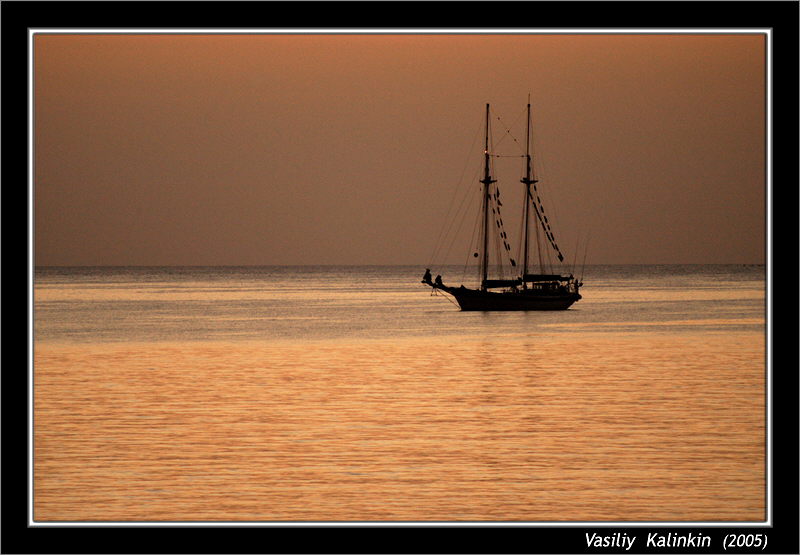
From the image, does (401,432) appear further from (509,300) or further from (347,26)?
(509,300)

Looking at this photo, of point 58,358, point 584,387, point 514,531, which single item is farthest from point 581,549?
point 58,358

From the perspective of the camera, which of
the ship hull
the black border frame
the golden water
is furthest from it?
the ship hull

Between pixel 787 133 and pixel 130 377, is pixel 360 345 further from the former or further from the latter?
pixel 787 133

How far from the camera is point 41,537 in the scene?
485 cm

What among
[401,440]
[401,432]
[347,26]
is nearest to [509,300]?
[401,432]

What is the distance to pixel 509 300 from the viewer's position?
193 ft

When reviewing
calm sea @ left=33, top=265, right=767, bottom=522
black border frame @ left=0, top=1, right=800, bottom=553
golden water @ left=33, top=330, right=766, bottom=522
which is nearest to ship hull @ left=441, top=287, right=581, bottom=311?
calm sea @ left=33, top=265, right=767, bottom=522

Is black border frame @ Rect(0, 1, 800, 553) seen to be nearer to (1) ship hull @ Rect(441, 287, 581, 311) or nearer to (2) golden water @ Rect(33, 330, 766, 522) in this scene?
(2) golden water @ Rect(33, 330, 766, 522)

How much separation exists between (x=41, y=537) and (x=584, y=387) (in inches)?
713

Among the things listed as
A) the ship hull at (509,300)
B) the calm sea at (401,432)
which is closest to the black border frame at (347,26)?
the calm sea at (401,432)

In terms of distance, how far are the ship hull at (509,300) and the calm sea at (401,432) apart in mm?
23191

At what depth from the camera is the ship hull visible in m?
58.9

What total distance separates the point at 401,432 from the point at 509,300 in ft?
142

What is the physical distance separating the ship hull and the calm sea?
23.2 metres
